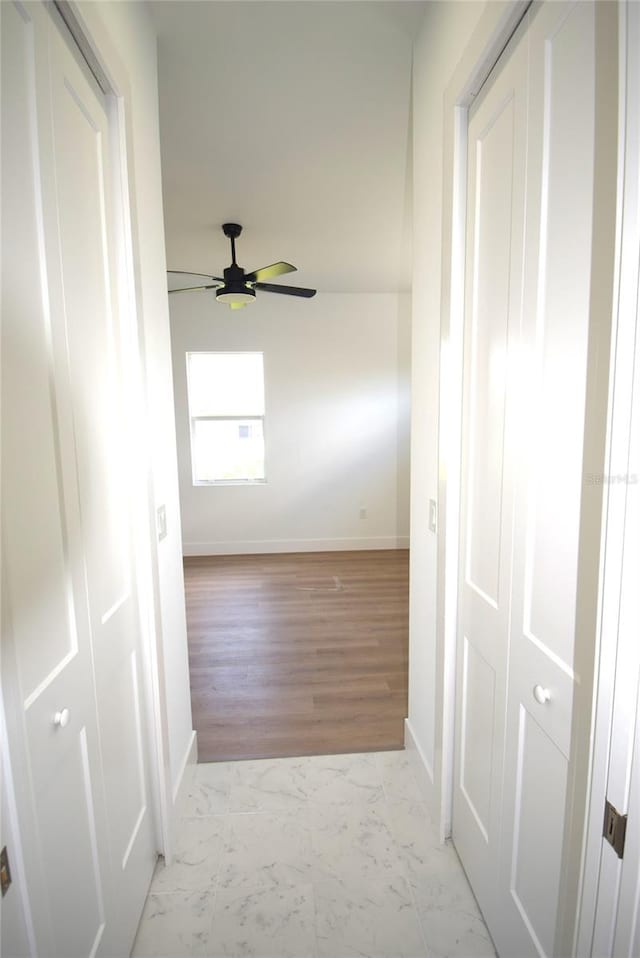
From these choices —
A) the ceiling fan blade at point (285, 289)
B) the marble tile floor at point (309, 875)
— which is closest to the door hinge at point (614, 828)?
the marble tile floor at point (309, 875)

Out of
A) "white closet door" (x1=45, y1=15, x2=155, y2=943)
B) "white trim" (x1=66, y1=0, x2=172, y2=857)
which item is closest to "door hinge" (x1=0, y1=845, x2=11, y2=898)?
"white closet door" (x1=45, y1=15, x2=155, y2=943)

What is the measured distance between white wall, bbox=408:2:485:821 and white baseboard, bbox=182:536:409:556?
325 cm

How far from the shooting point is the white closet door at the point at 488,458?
1055 millimetres

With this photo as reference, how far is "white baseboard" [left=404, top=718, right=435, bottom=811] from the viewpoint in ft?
5.36

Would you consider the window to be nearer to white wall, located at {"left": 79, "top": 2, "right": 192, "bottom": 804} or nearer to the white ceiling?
the white ceiling

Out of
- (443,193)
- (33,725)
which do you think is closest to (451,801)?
(33,725)

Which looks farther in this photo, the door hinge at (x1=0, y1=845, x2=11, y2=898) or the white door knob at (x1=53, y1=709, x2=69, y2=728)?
the white door knob at (x1=53, y1=709, x2=69, y2=728)

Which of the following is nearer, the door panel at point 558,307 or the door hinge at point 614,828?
the door hinge at point 614,828

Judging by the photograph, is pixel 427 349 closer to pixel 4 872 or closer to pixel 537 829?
pixel 537 829

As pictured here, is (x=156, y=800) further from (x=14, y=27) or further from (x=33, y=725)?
(x=14, y=27)

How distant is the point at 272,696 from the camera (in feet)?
7.84

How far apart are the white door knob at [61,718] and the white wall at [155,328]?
53 centimetres

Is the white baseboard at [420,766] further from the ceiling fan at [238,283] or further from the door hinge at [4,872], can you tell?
the ceiling fan at [238,283]

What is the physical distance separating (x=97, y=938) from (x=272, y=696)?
1.43m
